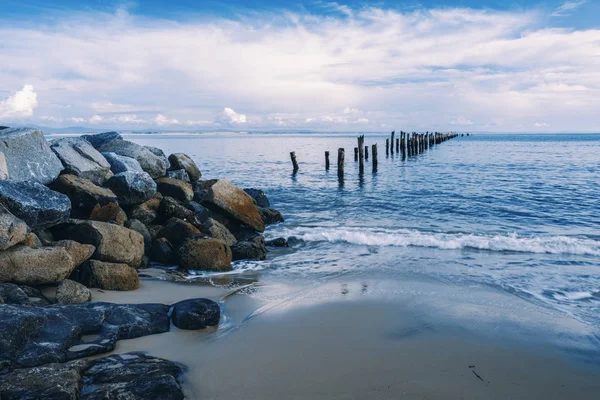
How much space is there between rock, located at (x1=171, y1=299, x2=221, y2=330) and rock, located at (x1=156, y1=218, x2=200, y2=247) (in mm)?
3556

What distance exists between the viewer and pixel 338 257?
32.3ft

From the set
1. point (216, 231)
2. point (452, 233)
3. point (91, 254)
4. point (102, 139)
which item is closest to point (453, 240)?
point (452, 233)

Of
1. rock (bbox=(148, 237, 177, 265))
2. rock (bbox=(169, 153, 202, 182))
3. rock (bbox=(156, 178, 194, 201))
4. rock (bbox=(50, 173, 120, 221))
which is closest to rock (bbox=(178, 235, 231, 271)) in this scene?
rock (bbox=(148, 237, 177, 265))

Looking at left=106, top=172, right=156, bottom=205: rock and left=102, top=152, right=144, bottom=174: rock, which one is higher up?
left=102, top=152, right=144, bottom=174: rock

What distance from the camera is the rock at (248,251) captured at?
9586 millimetres

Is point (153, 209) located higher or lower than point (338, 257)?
higher

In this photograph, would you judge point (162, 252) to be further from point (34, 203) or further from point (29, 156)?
point (29, 156)

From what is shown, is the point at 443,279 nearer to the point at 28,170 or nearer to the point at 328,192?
the point at 28,170

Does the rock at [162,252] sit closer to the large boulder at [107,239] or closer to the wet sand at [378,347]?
the large boulder at [107,239]

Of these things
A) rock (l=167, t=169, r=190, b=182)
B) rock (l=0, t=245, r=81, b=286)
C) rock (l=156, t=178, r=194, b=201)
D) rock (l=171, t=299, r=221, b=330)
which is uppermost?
rock (l=167, t=169, r=190, b=182)

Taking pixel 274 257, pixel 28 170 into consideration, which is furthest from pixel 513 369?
pixel 28 170

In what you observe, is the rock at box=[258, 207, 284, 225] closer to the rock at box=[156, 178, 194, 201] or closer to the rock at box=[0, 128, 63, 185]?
the rock at box=[156, 178, 194, 201]

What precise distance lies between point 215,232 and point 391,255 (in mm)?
3899

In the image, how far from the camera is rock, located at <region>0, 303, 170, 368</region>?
4.39m
